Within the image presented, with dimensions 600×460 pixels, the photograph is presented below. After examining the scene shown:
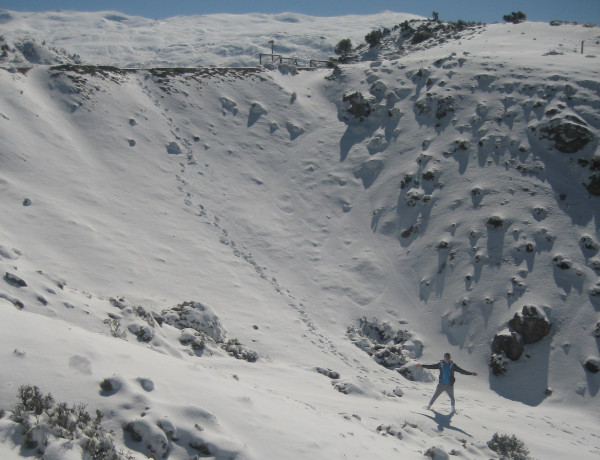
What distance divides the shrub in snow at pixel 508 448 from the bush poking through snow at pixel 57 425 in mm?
9141

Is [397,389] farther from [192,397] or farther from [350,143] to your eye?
[350,143]

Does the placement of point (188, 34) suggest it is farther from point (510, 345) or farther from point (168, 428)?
point (168, 428)

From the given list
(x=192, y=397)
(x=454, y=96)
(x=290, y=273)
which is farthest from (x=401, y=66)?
(x=192, y=397)

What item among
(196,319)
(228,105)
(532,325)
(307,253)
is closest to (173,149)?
(228,105)

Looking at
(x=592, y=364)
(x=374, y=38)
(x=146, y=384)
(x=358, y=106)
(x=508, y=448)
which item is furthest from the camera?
(x=374, y=38)

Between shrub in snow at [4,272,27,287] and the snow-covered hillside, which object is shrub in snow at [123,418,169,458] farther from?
shrub in snow at [4,272,27,287]

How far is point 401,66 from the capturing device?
36.2 m

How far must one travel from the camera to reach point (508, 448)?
1127 cm

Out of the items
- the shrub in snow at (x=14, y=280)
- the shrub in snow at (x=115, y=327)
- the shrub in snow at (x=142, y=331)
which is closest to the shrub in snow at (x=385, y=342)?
the shrub in snow at (x=142, y=331)

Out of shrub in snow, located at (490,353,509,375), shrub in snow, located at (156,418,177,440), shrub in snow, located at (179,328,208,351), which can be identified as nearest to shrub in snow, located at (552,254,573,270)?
shrub in snow, located at (490,353,509,375)

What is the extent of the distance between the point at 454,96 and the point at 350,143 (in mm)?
7614

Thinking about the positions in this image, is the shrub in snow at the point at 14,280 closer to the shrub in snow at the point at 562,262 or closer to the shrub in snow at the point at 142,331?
the shrub in snow at the point at 142,331

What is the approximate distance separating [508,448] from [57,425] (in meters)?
10.2

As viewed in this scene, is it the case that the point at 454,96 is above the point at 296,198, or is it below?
above
